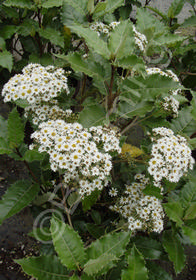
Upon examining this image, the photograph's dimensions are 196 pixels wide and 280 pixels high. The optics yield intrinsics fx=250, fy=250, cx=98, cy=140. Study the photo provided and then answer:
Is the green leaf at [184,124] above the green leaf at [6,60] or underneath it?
underneath

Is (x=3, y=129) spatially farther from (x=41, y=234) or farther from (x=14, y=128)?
(x=41, y=234)

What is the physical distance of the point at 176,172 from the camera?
41.6 inches

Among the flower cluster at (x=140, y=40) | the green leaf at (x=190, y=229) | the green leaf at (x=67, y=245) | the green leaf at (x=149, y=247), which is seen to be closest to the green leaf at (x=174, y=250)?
the green leaf at (x=149, y=247)

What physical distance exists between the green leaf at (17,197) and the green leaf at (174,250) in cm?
72

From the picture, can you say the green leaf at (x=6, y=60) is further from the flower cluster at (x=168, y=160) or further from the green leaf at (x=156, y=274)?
the green leaf at (x=156, y=274)

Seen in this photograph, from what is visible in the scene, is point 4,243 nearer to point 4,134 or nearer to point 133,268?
point 4,134

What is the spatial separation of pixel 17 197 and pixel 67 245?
0.48 metres

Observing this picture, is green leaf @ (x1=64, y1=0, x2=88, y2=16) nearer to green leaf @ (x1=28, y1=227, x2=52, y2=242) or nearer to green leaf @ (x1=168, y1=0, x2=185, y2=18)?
green leaf @ (x1=168, y1=0, x2=185, y2=18)

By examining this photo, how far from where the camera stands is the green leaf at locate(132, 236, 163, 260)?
1.30 meters

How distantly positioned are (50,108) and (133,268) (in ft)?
2.52

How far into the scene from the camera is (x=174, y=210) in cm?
113

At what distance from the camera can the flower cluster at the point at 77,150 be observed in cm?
95

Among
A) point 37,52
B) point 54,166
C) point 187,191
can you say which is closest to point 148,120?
point 187,191

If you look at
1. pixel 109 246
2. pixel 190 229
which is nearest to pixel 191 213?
pixel 190 229
